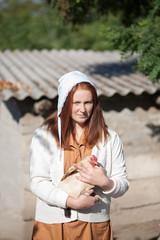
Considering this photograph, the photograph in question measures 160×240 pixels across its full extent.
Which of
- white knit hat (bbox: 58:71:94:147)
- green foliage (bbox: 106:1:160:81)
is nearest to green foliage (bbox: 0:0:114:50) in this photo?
green foliage (bbox: 106:1:160:81)

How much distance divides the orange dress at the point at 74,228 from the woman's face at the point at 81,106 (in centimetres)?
15

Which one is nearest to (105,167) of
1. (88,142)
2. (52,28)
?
(88,142)

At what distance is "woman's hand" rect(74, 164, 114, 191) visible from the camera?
161 cm

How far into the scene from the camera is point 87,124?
6.14 feet

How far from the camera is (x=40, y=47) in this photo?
12266 millimetres

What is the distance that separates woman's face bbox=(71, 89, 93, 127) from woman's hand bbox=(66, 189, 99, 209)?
0.46 meters

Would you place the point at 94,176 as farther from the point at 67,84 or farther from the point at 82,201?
the point at 67,84

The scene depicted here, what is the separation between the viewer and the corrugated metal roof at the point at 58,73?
180 inches

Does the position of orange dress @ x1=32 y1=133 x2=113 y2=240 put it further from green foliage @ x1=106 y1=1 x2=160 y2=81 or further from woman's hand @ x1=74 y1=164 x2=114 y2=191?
green foliage @ x1=106 y1=1 x2=160 y2=81

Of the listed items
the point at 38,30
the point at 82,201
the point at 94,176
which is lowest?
the point at 38,30

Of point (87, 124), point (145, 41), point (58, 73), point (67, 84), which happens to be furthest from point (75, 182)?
point (58, 73)

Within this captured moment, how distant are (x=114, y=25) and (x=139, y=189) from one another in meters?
3.24

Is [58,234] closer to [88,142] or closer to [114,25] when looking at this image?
[88,142]

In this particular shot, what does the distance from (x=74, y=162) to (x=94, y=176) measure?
0.66ft
